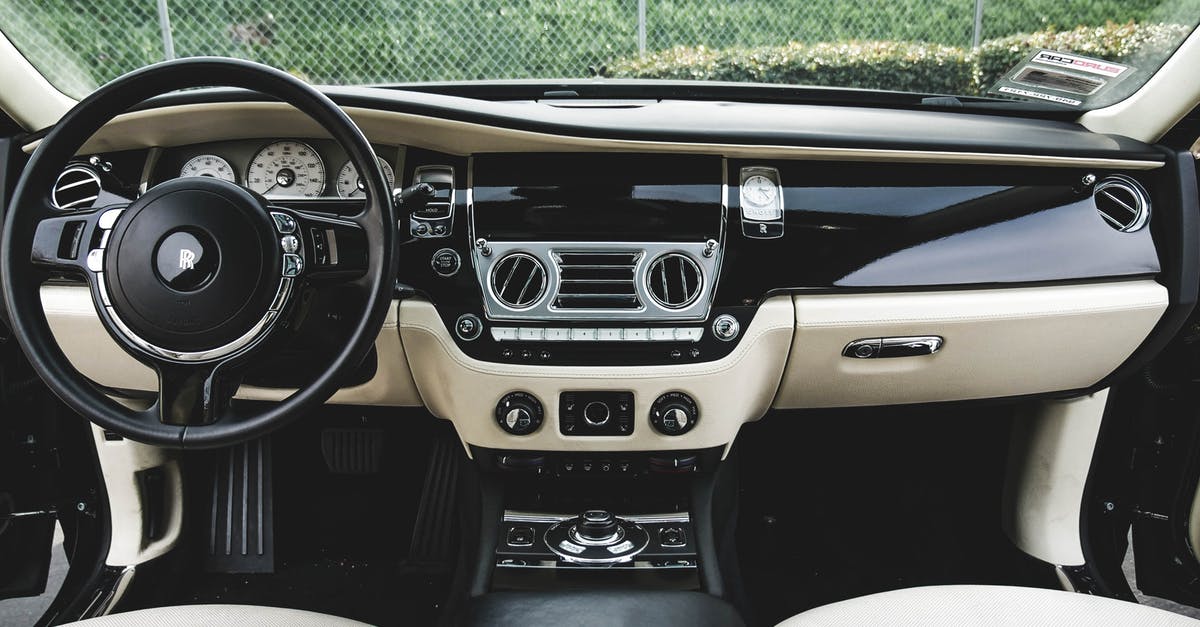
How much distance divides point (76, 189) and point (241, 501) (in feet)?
3.27

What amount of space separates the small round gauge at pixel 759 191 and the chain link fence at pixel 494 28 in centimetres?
287

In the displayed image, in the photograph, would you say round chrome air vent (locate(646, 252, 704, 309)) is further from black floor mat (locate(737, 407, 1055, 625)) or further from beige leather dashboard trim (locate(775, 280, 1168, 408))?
black floor mat (locate(737, 407, 1055, 625))

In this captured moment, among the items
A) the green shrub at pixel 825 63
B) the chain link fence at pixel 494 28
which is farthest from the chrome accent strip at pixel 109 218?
the chain link fence at pixel 494 28

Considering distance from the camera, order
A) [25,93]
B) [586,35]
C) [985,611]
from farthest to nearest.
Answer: [586,35] < [25,93] < [985,611]

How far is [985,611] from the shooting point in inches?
47.3

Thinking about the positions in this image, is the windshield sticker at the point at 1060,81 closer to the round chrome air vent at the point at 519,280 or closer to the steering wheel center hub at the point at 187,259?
the round chrome air vent at the point at 519,280

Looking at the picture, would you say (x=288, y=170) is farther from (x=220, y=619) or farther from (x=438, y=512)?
(x=438, y=512)

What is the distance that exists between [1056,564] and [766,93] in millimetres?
1410

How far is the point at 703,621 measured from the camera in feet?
4.99

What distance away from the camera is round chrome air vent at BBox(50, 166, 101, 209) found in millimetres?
1673

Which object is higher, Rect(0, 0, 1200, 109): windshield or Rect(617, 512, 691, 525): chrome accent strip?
Rect(0, 0, 1200, 109): windshield

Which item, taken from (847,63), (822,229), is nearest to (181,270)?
(822,229)

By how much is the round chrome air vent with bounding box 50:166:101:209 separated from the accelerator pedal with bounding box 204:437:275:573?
857mm

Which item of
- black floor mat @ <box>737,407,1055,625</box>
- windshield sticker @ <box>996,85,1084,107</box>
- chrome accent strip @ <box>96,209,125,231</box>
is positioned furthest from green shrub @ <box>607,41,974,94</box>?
chrome accent strip @ <box>96,209,125,231</box>
